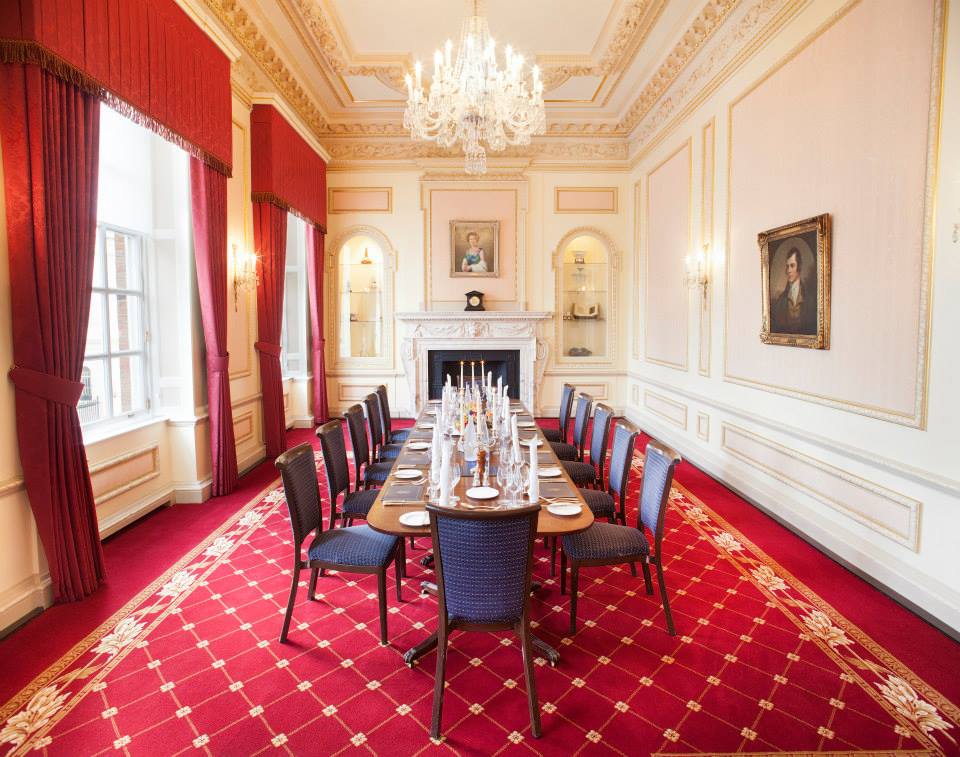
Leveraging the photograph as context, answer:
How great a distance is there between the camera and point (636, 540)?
9.07 ft

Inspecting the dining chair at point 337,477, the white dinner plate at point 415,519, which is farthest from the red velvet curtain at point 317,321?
the white dinner plate at point 415,519

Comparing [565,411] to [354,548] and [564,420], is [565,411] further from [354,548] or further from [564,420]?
[354,548]

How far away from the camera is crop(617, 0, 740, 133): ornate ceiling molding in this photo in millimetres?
4797

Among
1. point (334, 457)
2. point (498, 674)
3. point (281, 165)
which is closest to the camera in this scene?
point (498, 674)

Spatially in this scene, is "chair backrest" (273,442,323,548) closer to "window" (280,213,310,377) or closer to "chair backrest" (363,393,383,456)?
"chair backrest" (363,393,383,456)

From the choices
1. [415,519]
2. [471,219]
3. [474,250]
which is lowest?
[415,519]

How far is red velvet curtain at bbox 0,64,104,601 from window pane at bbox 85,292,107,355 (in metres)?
1.08

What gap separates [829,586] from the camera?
319 cm

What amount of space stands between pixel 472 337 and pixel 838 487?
5.31m

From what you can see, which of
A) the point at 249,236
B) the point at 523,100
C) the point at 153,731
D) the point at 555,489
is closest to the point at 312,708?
the point at 153,731

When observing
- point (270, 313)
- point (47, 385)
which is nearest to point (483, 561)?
point (47, 385)

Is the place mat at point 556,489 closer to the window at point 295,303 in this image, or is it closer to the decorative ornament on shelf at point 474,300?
the decorative ornament on shelf at point 474,300

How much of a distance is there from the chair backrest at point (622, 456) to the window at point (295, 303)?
5796mm

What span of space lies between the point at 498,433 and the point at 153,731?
223cm
